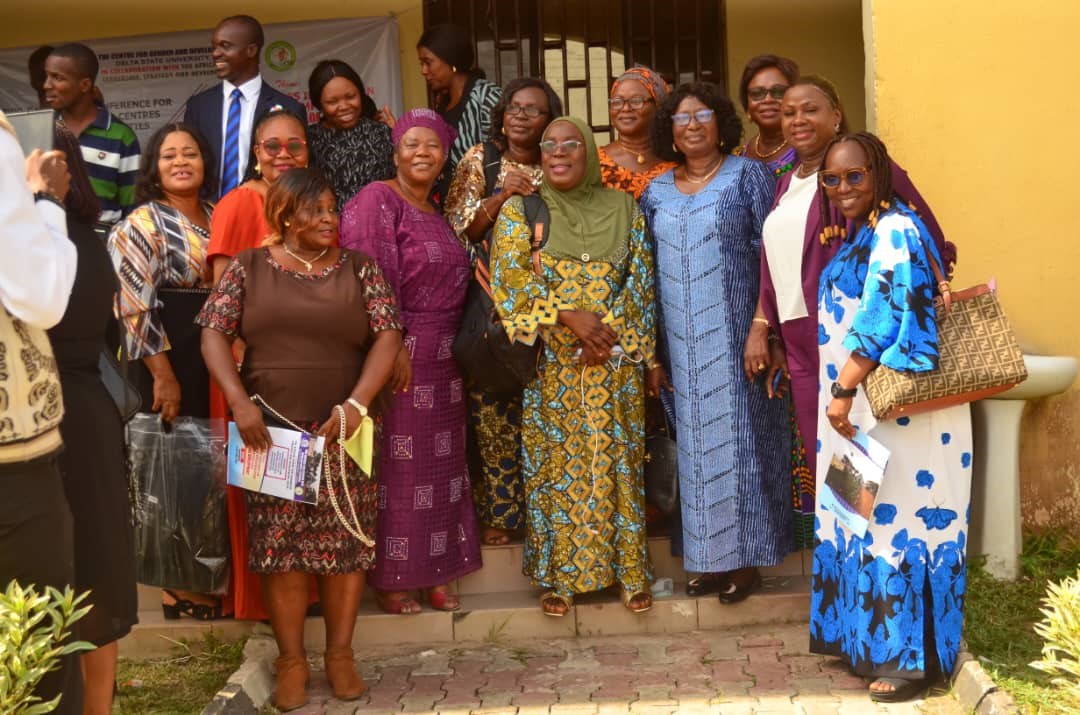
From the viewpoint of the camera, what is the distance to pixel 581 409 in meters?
5.16

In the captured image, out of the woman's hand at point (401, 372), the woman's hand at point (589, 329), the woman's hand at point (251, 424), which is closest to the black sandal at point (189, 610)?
the woman's hand at point (251, 424)

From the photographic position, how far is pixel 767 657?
496cm

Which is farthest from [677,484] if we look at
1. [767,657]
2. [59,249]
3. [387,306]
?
[59,249]

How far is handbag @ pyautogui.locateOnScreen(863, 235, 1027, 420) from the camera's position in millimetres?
4180

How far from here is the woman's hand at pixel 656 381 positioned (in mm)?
5379

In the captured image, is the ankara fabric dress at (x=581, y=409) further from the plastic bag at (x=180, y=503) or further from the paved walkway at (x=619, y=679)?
the plastic bag at (x=180, y=503)

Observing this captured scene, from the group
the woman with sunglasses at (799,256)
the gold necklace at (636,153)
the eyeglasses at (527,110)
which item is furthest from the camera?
the gold necklace at (636,153)

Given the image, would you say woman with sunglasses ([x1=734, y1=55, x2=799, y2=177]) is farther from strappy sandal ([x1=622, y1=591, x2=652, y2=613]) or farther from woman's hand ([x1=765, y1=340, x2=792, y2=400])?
strappy sandal ([x1=622, y1=591, x2=652, y2=613])

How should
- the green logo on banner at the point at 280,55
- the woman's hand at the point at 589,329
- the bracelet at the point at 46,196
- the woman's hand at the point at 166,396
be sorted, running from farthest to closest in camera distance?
the green logo on banner at the point at 280,55 → the woman's hand at the point at 589,329 → the woman's hand at the point at 166,396 → the bracelet at the point at 46,196

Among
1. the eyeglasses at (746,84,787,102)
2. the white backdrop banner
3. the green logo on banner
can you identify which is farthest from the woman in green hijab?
the green logo on banner

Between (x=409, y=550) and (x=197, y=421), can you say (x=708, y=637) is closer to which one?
(x=409, y=550)

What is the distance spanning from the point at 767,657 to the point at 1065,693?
3.96 feet

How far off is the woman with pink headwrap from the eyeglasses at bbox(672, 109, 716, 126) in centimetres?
102

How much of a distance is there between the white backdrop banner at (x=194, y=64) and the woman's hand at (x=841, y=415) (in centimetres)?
413
